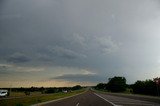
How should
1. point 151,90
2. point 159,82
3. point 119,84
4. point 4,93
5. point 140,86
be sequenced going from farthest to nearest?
point 119,84
point 140,86
point 151,90
point 4,93
point 159,82

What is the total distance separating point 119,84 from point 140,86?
52.0 metres

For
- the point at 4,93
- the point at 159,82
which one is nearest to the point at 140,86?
the point at 4,93

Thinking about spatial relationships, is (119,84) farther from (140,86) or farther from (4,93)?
(4,93)

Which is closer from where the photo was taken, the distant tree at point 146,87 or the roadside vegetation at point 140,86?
the roadside vegetation at point 140,86

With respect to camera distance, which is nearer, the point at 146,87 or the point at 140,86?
the point at 146,87

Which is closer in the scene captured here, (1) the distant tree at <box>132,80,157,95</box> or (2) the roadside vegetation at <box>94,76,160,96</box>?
(2) the roadside vegetation at <box>94,76,160,96</box>

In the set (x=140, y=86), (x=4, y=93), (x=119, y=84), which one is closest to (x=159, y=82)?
(x=4, y=93)

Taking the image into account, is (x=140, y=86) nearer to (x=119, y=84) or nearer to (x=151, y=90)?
(x=151, y=90)

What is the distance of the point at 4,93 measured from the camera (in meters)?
67.1

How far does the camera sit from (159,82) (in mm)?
39750

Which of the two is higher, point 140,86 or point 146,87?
point 140,86

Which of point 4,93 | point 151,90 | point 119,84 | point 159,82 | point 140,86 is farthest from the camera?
point 119,84

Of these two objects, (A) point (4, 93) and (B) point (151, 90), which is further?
(B) point (151, 90)

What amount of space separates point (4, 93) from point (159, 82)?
40.8 m
